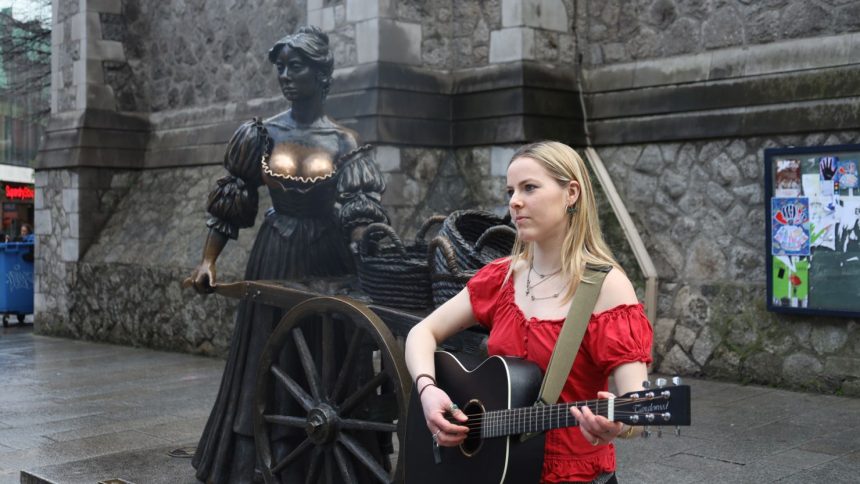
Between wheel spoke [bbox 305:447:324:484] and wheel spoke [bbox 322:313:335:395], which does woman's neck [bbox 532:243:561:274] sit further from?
wheel spoke [bbox 305:447:324:484]

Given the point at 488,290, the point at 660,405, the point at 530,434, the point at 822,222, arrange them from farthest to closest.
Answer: the point at 822,222 < the point at 488,290 < the point at 530,434 < the point at 660,405

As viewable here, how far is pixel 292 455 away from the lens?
4.50 m

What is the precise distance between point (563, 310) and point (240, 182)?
283 centimetres

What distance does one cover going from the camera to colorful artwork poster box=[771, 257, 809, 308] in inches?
301

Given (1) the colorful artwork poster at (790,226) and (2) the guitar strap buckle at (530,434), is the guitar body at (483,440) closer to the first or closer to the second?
(2) the guitar strap buckle at (530,434)

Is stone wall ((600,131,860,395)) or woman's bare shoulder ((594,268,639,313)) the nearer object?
woman's bare shoulder ((594,268,639,313))

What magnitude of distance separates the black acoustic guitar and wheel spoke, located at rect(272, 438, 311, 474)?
1532 mm

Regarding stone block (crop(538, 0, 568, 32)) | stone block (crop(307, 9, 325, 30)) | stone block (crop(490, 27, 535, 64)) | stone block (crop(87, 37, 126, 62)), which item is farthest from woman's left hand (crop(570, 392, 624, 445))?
stone block (crop(87, 37, 126, 62))

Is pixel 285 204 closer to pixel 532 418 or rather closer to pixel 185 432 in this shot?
pixel 185 432

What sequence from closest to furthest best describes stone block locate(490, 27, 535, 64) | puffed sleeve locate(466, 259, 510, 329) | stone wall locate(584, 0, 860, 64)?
1. puffed sleeve locate(466, 259, 510, 329)
2. stone wall locate(584, 0, 860, 64)
3. stone block locate(490, 27, 535, 64)

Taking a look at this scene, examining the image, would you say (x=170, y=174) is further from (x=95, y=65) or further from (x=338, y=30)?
(x=338, y=30)

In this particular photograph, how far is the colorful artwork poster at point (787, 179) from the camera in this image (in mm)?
7734

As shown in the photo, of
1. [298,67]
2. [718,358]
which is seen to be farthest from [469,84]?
[298,67]

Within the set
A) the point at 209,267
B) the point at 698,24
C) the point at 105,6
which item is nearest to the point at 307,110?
the point at 209,267
